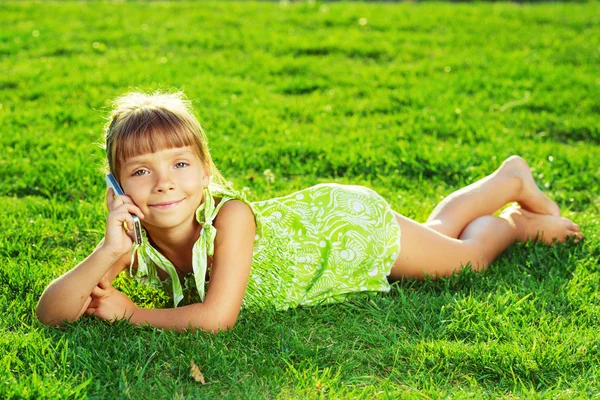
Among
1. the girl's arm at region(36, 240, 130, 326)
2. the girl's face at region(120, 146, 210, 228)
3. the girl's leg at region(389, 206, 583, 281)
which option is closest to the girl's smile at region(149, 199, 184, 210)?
the girl's face at region(120, 146, 210, 228)

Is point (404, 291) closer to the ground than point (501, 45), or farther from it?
closer to the ground

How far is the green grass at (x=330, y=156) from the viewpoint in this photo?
2.96 m

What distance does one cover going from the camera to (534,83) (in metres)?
6.74

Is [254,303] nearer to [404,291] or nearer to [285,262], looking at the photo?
[285,262]

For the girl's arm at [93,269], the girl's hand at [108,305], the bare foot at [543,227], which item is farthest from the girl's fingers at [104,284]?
the bare foot at [543,227]

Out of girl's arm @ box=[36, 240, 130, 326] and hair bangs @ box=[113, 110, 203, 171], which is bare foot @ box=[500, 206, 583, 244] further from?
girl's arm @ box=[36, 240, 130, 326]

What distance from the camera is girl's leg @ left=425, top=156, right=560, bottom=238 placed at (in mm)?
4141

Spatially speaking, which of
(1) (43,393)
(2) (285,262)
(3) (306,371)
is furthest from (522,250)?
(1) (43,393)

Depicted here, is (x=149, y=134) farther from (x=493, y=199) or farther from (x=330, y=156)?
(x=330, y=156)

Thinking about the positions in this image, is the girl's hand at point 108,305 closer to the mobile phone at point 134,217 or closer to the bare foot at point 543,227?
the mobile phone at point 134,217

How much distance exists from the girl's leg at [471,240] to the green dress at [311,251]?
0.27 ft

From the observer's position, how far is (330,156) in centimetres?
527

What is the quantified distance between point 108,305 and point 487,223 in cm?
198

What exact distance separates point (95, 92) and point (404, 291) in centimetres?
366
